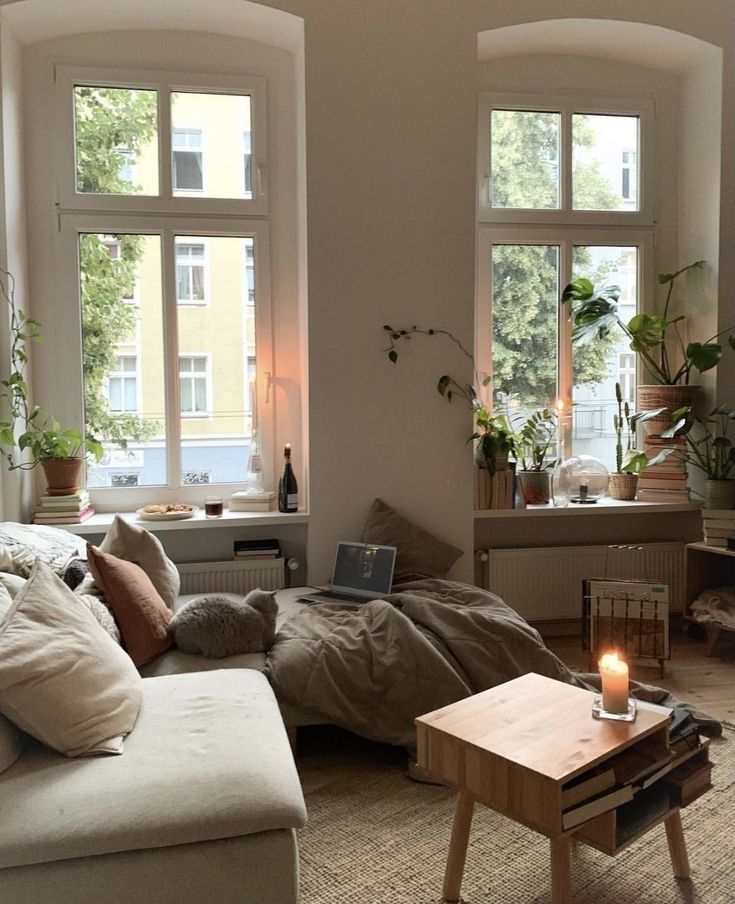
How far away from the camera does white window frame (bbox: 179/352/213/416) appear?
4.00 m

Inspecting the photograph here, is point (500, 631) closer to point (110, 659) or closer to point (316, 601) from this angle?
point (316, 601)

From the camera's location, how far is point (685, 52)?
165 inches

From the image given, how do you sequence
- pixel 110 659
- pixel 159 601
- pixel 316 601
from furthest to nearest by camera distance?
pixel 316 601
pixel 159 601
pixel 110 659

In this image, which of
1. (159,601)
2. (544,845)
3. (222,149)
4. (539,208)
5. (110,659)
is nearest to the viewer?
(110,659)

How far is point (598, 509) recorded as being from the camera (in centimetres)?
407

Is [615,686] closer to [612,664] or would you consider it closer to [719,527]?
[612,664]

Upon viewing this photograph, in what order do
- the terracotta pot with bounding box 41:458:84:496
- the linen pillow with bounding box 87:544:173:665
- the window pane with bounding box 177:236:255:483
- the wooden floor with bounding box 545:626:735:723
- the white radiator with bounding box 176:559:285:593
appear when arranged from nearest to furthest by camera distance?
the linen pillow with bounding box 87:544:173:665, the wooden floor with bounding box 545:626:735:723, the terracotta pot with bounding box 41:458:84:496, the white radiator with bounding box 176:559:285:593, the window pane with bounding box 177:236:255:483

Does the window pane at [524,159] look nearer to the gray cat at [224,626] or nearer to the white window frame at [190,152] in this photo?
the white window frame at [190,152]

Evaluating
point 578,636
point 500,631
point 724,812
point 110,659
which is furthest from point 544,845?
point 578,636

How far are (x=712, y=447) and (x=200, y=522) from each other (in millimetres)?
2635

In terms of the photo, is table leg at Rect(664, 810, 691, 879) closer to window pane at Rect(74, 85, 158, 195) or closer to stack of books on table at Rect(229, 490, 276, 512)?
stack of books on table at Rect(229, 490, 276, 512)

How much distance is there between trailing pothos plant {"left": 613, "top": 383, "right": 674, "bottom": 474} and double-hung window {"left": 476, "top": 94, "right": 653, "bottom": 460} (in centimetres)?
7

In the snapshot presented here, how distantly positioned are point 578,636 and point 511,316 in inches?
68.0

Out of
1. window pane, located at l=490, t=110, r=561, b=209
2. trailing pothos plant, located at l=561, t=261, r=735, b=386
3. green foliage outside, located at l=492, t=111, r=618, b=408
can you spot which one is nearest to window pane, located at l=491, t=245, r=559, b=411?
green foliage outside, located at l=492, t=111, r=618, b=408
